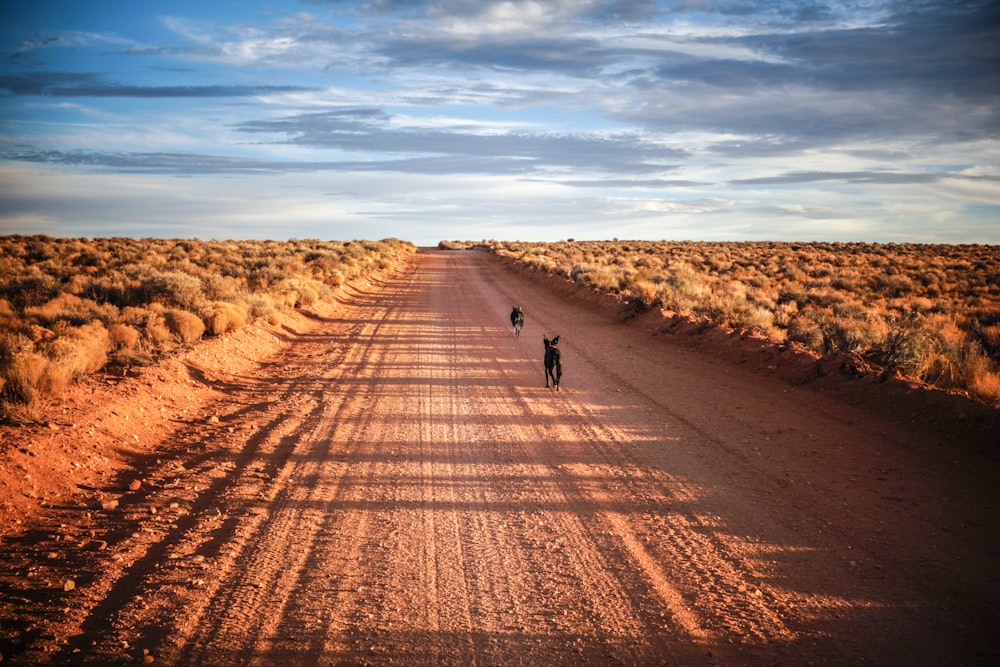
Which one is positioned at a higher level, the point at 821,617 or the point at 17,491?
the point at 17,491

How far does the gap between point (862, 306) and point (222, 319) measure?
66.7 ft

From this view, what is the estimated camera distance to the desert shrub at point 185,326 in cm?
1257

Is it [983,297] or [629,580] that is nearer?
[629,580]

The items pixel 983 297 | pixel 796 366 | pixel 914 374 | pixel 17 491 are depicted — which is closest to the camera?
pixel 17 491

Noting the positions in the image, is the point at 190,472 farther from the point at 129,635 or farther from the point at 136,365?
the point at 136,365

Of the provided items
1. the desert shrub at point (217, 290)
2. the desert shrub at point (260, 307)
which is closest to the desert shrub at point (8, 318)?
the desert shrub at point (217, 290)

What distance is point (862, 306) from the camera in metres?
20.4

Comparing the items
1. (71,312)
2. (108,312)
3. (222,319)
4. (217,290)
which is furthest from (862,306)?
(71,312)

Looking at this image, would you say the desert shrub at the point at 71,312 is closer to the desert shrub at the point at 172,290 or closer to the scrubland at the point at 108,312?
the scrubland at the point at 108,312

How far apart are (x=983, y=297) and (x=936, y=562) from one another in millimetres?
23948

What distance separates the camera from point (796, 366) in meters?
11.4

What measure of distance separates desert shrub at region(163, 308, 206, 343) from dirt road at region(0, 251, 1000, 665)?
363cm

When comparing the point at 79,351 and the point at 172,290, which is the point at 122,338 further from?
the point at 172,290

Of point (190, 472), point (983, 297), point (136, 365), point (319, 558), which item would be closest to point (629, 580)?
point (319, 558)
